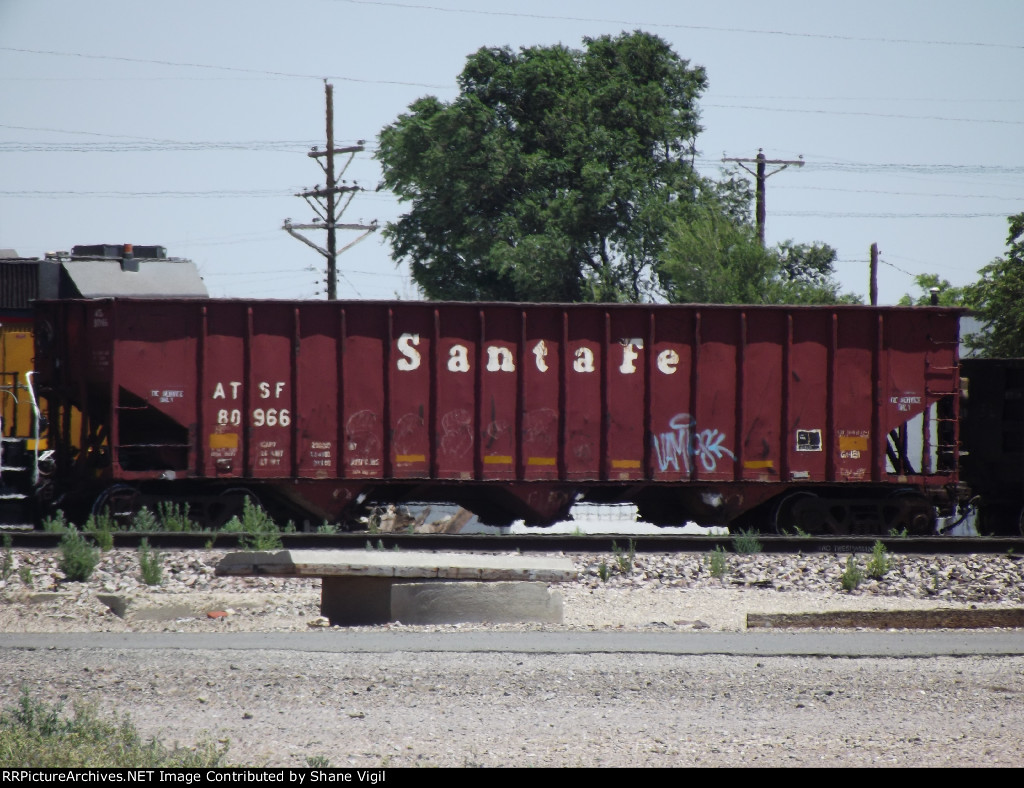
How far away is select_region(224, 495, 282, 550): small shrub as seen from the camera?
40.2 ft

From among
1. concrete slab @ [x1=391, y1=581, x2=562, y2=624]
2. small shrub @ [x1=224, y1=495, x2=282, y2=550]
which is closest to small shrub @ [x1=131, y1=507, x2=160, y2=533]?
small shrub @ [x1=224, y1=495, x2=282, y2=550]

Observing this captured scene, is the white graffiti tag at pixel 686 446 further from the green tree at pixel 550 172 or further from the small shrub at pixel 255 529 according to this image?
the green tree at pixel 550 172

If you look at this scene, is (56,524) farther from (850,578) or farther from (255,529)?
(850,578)

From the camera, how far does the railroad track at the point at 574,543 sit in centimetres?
1288

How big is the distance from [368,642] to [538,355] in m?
6.74

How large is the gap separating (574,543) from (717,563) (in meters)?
2.11

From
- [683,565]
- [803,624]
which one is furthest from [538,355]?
[803,624]

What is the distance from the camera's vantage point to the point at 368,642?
788 centimetres

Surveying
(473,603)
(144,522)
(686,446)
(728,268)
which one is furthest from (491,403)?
(728,268)

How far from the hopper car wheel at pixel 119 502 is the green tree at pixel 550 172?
23977 millimetres

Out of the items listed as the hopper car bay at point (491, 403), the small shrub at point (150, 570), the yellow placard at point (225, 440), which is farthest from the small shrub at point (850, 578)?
the yellow placard at point (225, 440)

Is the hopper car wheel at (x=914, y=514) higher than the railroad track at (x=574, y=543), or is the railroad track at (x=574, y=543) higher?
the hopper car wheel at (x=914, y=514)

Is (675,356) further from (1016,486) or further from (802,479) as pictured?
(1016,486)

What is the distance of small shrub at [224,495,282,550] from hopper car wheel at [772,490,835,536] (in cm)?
671
